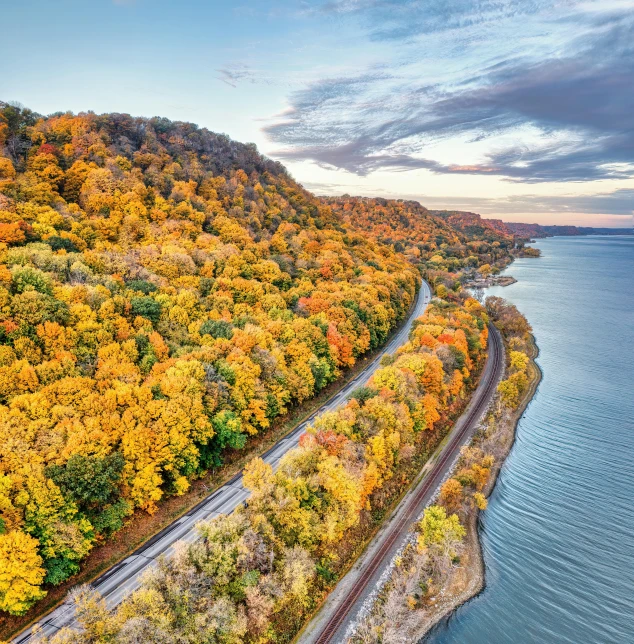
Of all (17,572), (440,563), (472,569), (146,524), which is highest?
(17,572)

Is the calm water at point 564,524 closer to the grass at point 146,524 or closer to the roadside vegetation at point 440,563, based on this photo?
the roadside vegetation at point 440,563

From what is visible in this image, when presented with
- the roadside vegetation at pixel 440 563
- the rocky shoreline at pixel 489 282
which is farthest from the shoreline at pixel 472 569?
the rocky shoreline at pixel 489 282

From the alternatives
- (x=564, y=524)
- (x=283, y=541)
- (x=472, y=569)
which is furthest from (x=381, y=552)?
(x=564, y=524)

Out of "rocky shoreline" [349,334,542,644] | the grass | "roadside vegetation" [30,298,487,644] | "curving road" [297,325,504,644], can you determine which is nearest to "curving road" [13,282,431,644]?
the grass

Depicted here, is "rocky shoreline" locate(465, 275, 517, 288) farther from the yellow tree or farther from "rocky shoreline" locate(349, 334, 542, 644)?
the yellow tree

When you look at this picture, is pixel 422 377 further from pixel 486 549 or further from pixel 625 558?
pixel 625 558

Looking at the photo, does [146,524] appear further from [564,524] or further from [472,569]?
[564,524]
